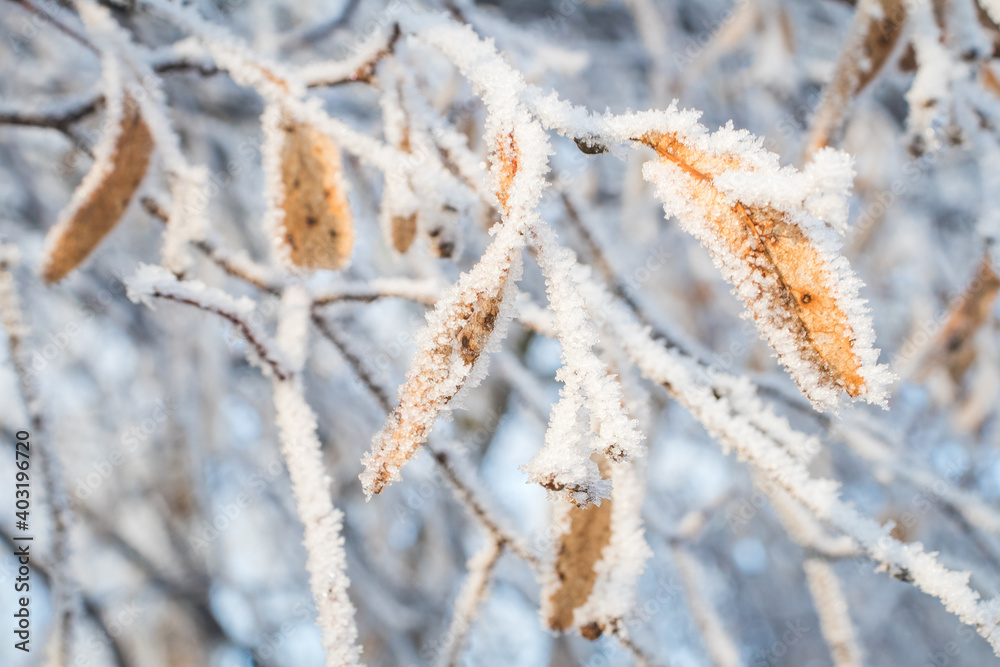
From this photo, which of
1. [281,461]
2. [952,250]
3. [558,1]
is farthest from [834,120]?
[952,250]

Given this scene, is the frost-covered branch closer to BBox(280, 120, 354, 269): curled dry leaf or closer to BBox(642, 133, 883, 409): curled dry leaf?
BBox(280, 120, 354, 269): curled dry leaf

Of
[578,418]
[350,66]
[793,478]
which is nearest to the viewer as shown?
[578,418]

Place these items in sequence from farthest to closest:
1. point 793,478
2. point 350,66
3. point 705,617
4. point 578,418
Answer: point 705,617
point 350,66
point 793,478
point 578,418

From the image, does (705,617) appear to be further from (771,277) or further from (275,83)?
(275,83)

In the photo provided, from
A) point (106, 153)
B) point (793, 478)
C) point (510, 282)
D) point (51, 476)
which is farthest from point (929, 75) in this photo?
point (51, 476)

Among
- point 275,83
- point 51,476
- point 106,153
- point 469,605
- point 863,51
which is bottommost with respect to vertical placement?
point 51,476

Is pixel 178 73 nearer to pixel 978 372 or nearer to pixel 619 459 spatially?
pixel 619 459
